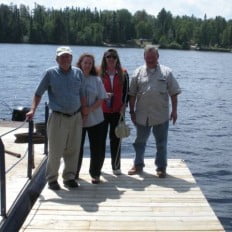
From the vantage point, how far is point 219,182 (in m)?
12.0

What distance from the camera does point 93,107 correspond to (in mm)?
7160

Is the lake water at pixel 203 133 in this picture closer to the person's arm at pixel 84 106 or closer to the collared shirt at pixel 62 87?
the person's arm at pixel 84 106

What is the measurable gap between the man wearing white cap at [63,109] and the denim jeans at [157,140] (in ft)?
3.80

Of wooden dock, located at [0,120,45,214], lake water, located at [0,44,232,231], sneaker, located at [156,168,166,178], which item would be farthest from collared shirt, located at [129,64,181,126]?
lake water, located at [0,44,232,231]

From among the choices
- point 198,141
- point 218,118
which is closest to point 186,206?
point 198,141

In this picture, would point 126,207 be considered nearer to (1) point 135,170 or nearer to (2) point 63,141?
(2) point 63,141

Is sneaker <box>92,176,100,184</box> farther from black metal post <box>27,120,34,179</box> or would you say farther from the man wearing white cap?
black metal post <box>27,120,34,179</box>

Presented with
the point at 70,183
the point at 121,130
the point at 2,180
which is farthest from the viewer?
the point at 121,130

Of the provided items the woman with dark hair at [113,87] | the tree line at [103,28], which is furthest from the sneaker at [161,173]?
the tree line at [103,28]

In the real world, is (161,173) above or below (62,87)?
below

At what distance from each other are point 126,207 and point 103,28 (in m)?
149

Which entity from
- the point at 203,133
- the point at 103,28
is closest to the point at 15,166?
the point at 203,133

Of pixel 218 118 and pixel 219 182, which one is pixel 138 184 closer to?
pixel 219 182

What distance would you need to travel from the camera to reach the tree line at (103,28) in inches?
5433
